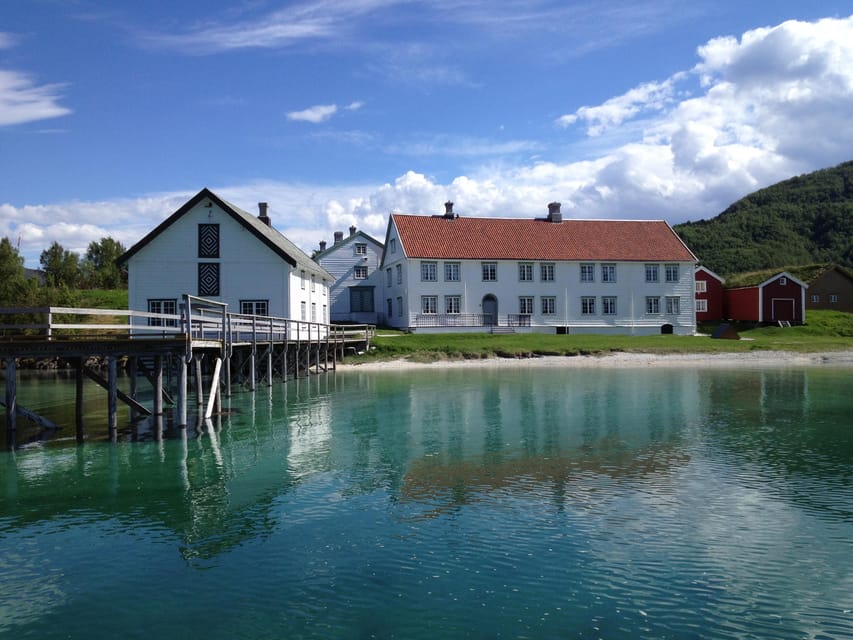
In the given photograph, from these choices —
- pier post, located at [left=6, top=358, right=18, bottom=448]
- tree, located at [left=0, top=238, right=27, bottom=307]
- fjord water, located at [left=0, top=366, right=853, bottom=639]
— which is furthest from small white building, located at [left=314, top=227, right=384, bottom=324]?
pier post, located at [left=6, top=358, right=18, bottom=448]

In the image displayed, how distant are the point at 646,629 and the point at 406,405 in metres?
17.6

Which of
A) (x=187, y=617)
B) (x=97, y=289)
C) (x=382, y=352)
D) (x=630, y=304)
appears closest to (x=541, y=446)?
(x=187, y=617)

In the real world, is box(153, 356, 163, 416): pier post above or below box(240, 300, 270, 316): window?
below

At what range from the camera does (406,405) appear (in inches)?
966

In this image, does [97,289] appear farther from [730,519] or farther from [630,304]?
[730,519]

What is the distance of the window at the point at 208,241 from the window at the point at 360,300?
26.1 meters

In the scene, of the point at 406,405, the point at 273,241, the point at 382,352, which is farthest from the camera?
the point at 382,352

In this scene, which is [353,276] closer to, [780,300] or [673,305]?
[673,305]

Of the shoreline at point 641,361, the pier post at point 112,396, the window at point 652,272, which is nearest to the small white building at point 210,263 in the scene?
the shoreline at point 641,361

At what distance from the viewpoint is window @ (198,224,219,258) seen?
34656 mm

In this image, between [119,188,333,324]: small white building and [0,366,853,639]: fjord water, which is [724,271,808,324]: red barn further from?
[119,188,333,324]: small white building

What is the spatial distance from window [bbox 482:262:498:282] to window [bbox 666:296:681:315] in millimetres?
14023

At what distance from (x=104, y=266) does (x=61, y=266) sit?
438 cm

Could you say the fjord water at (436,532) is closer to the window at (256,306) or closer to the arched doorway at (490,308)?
the window at (256,306)
